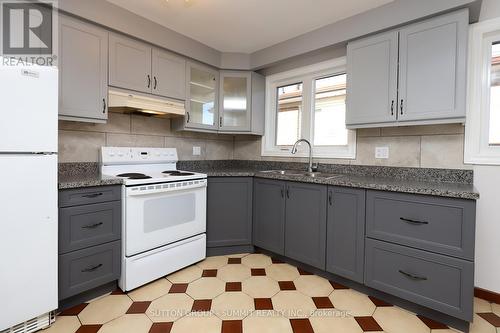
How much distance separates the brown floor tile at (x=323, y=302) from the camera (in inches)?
68.4

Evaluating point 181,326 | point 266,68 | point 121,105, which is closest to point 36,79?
point 121,105

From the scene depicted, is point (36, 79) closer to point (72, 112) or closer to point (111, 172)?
point (72, 112)

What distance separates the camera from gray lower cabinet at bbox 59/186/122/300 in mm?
1585

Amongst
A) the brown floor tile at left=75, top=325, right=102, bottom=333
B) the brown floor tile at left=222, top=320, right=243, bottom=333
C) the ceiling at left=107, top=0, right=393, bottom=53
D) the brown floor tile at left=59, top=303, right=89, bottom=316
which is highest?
the ceiling at left=107, top=0, right=393, bottom=53

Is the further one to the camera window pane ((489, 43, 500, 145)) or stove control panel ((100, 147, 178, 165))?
stove control panel ((100, 147, 178, 165))

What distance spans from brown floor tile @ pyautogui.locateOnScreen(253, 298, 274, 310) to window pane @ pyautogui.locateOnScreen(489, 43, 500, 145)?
202 cm

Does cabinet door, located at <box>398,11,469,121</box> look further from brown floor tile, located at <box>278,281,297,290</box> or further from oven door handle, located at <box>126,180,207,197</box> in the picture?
oven door handle, located at <box>126,180,207,197</box>

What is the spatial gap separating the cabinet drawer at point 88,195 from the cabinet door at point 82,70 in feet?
2.06

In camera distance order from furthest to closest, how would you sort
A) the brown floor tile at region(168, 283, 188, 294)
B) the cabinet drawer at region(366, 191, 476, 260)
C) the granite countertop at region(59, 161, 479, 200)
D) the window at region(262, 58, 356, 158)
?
the window at region(262, 58, 356, 158) < the brown floor tile at region(168, 283, 188, 294) < the granite countertop at region(59, 161, 479, 200) < the cabinet drawer at region(366, 191, 476, 260)

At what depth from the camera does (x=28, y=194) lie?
136 centimetres

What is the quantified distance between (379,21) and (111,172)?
2627mm

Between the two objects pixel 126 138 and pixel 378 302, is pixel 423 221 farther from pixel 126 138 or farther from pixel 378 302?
pixel 126 138

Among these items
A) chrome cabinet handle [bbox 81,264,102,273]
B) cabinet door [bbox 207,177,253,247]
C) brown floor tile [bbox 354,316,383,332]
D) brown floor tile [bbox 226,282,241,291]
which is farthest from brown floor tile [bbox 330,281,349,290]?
chrome cabinet handle [bbox 81,264,102,273]

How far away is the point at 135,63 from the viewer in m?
2.22
